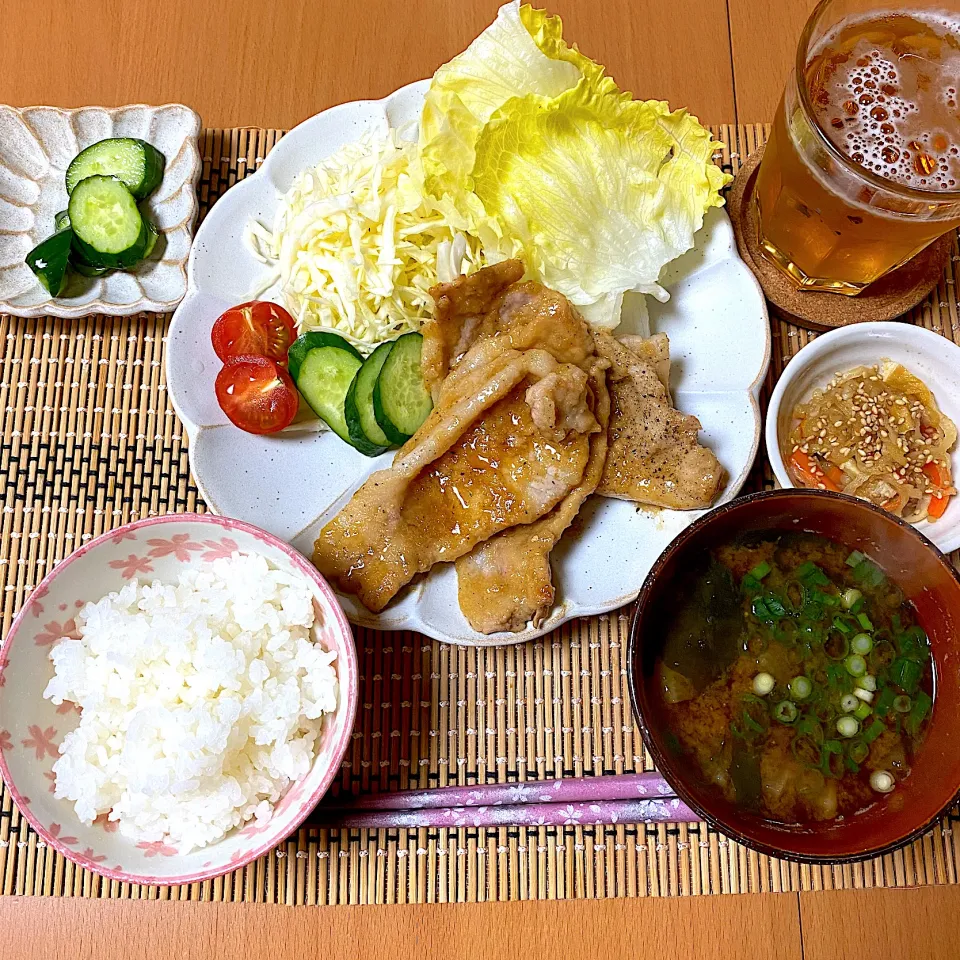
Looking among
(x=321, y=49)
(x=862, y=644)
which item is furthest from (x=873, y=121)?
(x=321, y=49)

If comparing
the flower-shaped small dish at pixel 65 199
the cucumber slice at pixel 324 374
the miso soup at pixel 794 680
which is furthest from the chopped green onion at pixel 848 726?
the flower-shaped small dish at pixel 65 199

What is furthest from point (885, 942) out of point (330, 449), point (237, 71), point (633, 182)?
point (237, 71)

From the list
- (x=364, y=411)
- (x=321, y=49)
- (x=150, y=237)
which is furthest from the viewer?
(x=321, y=49)

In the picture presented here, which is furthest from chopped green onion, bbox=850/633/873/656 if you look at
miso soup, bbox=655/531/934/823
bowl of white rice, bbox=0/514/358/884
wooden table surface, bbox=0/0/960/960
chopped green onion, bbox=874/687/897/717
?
wooden table surface, bbox=0/0/960/960

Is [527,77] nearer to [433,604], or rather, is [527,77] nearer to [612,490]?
[612,490]

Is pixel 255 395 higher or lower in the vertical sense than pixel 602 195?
lower

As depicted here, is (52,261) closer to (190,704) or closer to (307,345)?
(307,345)

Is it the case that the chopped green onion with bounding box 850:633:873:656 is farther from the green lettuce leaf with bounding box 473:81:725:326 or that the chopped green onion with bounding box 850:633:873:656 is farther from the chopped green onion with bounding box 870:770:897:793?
the green lettuce leaf with bounding box 473:81:725:326
